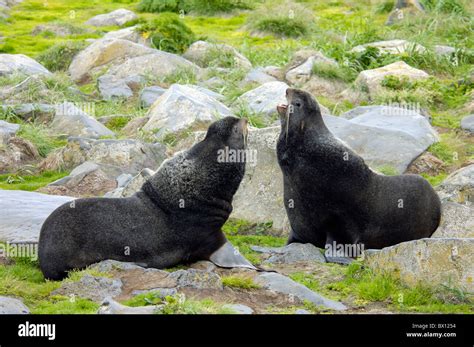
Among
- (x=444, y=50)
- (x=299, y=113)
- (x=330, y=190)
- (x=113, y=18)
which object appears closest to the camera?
(x=330, y=190)

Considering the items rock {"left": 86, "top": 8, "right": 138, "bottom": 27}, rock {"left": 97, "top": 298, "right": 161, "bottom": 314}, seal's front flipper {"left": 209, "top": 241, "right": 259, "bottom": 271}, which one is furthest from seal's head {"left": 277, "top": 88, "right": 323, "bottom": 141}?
rock {"left": 86, "top": 8, "right": 138, "bottom": 27}

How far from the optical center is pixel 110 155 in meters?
16.1

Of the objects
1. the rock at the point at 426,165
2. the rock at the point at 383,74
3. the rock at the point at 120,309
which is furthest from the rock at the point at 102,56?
the rock at the point at 120,309

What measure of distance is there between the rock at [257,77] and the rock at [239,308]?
13673 mm

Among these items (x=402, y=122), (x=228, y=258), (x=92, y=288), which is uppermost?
(x=92, y=288)

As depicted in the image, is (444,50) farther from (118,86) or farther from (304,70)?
(118,86)

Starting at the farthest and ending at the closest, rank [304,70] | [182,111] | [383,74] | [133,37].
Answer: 1. [133,37]
2. [304,70]
3. [383,74]
4. [182,111]

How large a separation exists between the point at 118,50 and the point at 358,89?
7.27 meters

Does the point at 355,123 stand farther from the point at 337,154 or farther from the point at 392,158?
the point at 337,154

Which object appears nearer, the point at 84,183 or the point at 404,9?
the point at 84,183

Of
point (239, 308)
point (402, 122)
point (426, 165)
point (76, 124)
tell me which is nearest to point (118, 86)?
point (76, 124)

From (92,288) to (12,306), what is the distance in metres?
0.94

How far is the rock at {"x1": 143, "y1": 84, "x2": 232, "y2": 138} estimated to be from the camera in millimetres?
17391

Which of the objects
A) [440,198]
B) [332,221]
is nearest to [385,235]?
[332,221]
